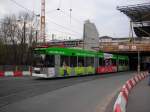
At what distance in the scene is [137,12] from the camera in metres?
61.7

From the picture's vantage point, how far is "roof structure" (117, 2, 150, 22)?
192 feet

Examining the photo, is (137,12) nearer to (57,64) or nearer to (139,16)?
(139,16)

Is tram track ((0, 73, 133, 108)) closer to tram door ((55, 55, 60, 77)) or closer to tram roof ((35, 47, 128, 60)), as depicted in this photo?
tram roof ((35, 47, 128, 60))

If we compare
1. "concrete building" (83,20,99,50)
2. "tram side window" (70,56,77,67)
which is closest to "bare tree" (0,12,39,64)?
"concrete building" (83,20,99,50)

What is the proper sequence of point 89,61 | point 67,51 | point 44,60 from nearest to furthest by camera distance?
1. point 44,60
2. point 67,51
3. point 89,61

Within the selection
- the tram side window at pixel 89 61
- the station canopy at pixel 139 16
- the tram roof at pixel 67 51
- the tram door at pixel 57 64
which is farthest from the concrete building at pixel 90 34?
the tram door at pixel 57 64

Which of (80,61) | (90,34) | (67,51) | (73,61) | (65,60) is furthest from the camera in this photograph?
(90,34)

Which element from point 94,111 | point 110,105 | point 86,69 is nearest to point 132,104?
point 110,105

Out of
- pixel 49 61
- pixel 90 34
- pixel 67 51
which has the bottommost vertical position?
pixel 49 61

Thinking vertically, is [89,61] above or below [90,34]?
below

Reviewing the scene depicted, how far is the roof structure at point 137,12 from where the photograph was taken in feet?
192

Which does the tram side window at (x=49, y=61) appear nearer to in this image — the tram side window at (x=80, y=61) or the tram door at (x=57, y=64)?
the tram door at (x=57, y=64)

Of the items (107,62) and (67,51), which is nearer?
(67,51)

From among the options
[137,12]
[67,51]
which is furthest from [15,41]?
[67,51]
